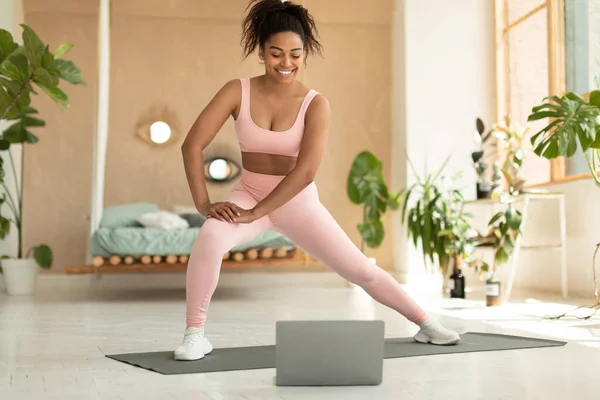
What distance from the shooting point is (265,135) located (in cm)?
261

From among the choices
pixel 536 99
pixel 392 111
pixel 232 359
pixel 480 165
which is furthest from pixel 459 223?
pixel 232 359

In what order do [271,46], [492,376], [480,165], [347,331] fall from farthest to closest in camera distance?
1. [480,165]
2. [271,46]
3. [492,376]
4. [347,331]


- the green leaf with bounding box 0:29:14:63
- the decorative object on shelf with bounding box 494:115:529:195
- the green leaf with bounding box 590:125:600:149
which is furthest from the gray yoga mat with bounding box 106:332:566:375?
the decorative object on shelf with bounding box 494:115:529:195

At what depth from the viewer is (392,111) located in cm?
831

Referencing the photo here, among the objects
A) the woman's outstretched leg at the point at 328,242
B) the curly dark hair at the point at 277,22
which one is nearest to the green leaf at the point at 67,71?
the curly dark hair at the point at 277,22

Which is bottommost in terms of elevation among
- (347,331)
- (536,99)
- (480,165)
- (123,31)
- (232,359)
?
(232,359)

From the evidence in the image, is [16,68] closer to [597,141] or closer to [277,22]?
[277,22]

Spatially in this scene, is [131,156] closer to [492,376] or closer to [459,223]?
[459,223]

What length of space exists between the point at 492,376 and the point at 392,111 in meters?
6.17

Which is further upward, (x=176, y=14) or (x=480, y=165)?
(x=176, y=14)

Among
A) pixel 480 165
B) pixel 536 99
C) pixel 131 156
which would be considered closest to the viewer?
pixel 480 165

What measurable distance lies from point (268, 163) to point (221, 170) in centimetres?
557

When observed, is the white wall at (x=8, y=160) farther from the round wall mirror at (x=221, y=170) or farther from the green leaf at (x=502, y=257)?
the green leaf at (x=502, y=257)

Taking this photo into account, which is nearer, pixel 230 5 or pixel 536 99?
pixel 536 99
